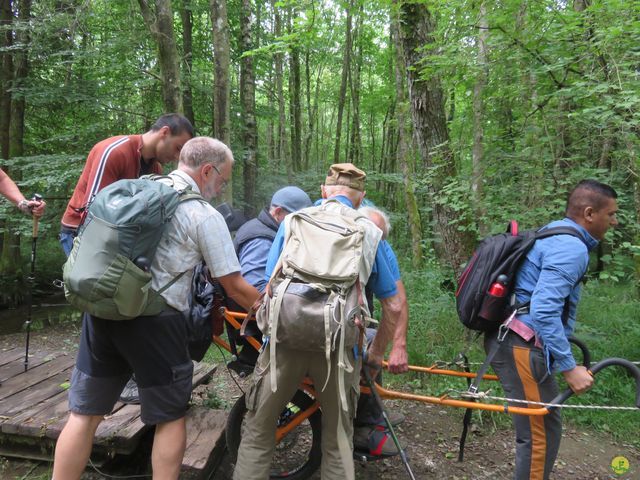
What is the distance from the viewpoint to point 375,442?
112 inches

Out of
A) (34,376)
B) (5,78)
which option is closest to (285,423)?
(34,376)

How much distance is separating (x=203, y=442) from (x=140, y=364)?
1.15 metres

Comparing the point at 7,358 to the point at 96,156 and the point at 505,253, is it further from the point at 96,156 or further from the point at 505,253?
the point at 505,253

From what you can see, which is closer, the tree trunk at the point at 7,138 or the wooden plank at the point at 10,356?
the wooden plank at the point at 10,356

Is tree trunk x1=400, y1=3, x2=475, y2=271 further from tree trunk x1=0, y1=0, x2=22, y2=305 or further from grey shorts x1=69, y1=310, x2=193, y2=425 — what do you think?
tree trunk x1=0, y1=0, x2=22, y2=305

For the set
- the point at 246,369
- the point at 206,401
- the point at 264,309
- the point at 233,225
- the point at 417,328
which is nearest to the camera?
the point at 264,309

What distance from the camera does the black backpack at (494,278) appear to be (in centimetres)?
261

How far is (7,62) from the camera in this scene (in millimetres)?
9242

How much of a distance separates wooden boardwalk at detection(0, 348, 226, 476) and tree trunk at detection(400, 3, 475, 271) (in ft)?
13.0

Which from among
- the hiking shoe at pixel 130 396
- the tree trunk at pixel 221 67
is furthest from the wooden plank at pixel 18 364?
the tree trunk at pixel 221 67

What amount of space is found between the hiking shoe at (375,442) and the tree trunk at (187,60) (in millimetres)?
8230

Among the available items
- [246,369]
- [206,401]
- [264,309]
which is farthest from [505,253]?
[206,401]

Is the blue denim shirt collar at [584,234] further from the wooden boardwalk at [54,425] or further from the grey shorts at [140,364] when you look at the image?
the wooden boardwalk at [54,425]

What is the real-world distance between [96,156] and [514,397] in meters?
3.43
